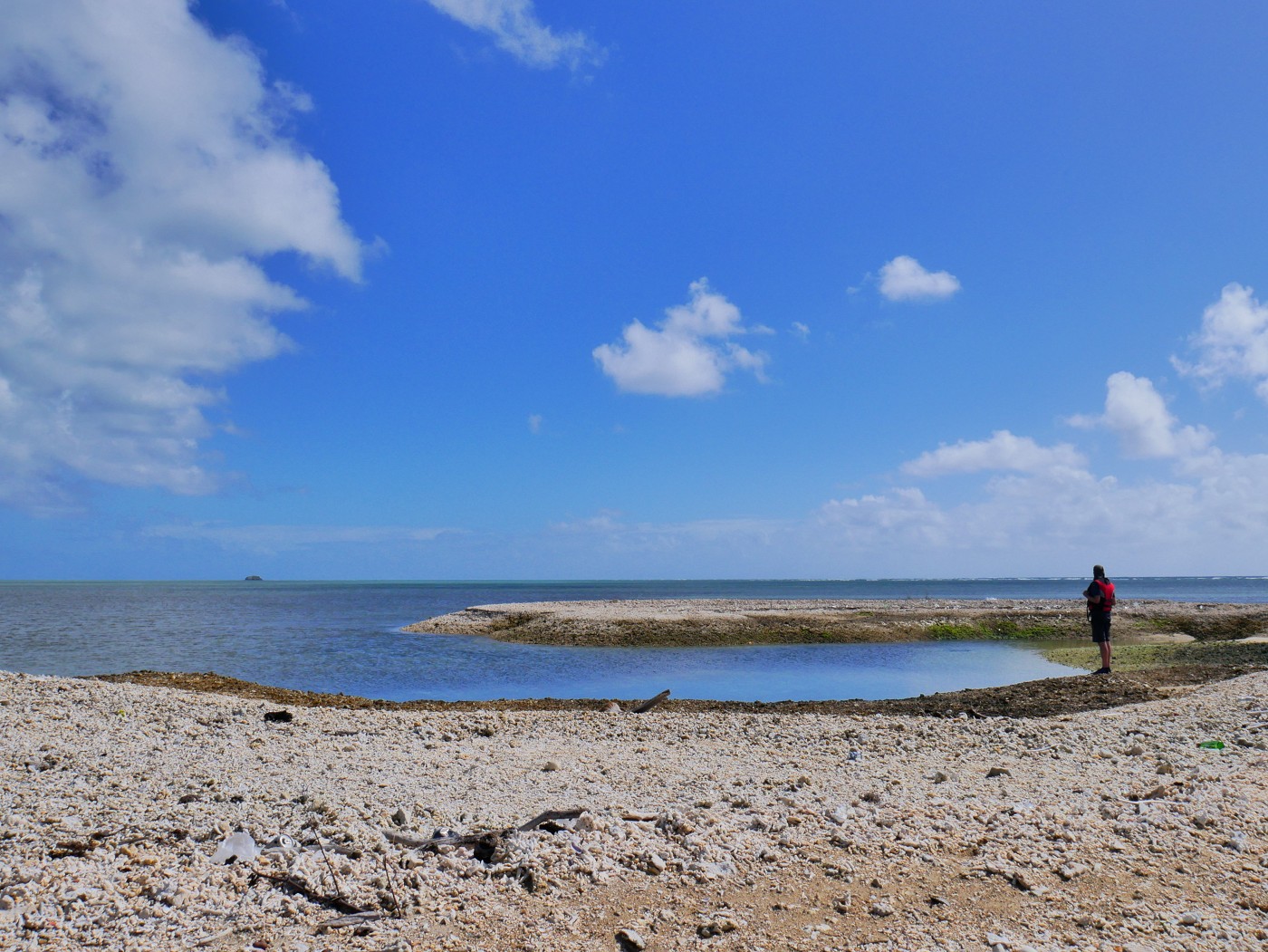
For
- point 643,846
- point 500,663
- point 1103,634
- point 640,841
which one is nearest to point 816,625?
point 500,663

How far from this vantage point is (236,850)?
6168 millimetres

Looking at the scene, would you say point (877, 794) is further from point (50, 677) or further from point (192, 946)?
point (50, 677)

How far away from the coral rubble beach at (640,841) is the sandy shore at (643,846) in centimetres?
3

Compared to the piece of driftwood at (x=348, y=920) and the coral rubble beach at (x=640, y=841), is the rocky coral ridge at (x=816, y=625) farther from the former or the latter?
the piece of driftwood at (x=348, y=920)

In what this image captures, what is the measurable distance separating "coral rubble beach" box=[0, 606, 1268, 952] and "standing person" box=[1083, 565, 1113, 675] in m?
7.50

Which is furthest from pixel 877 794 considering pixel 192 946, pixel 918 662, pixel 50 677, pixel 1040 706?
pixel 918 662

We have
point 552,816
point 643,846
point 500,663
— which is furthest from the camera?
point 500,663

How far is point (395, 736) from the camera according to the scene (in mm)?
11820

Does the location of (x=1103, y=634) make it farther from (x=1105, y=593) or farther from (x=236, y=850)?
(x=236, y=850)

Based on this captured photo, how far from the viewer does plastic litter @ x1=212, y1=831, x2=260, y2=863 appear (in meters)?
6.07

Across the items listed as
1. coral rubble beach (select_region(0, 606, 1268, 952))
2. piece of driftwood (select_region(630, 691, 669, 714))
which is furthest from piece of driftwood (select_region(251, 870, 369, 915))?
piece of driftwood (select_region(630, 691, 669, 714))

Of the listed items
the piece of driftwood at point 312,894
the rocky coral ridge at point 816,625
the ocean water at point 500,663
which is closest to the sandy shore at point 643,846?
the piece of driftwood at point 312,894

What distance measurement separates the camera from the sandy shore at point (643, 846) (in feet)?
17.0

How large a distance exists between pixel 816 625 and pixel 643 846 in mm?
36345
